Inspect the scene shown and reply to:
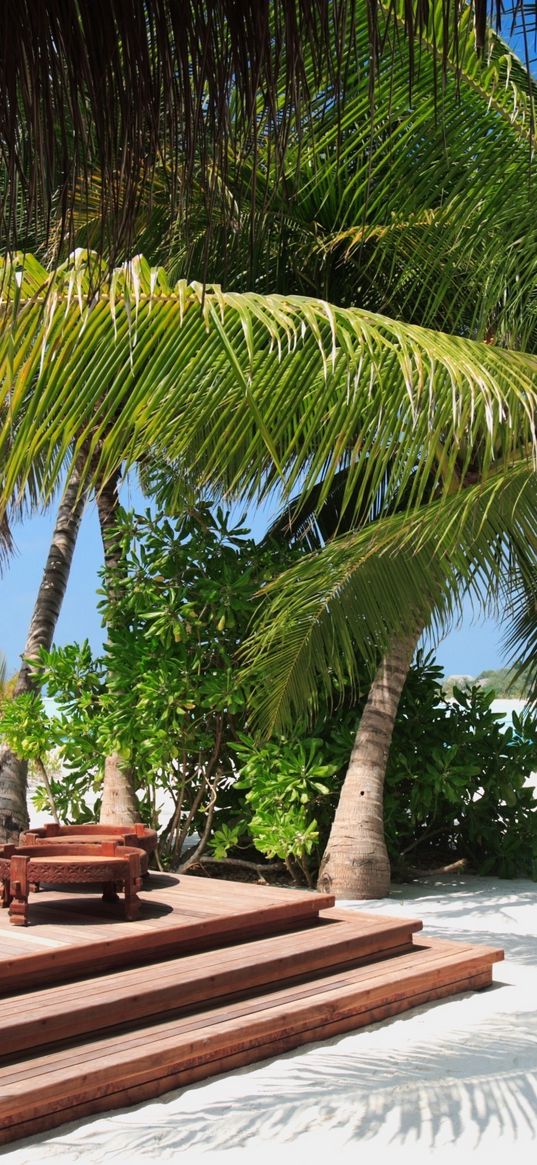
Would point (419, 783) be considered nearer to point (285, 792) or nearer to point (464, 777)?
point (464, 777)

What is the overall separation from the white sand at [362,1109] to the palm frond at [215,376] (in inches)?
79.6

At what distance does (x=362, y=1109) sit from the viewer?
3.60 metres

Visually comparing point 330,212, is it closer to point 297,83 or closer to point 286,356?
point 286,356

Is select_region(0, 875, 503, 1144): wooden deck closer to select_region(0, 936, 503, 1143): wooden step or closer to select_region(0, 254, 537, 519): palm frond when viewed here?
select_region(0, 936, 503, 1143): wooden step

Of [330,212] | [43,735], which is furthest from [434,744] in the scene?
[330,212]

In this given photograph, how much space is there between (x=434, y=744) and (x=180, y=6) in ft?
22.2

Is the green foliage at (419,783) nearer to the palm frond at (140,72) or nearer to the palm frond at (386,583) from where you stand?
the palm frond at (386,583)

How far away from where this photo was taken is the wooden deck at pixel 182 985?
363 cm

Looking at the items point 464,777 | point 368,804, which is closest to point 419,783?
point 464,777

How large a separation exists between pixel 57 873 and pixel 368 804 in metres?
2.92

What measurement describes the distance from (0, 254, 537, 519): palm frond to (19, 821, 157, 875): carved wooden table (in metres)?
2.66

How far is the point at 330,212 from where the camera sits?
7.46 metres

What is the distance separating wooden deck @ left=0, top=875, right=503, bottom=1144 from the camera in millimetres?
3635

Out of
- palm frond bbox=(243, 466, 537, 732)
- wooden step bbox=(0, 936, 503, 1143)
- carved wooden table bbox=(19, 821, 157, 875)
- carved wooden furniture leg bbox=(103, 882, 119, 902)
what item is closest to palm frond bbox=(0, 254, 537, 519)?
palm frond bbox=(243, 466, 537, 732)
